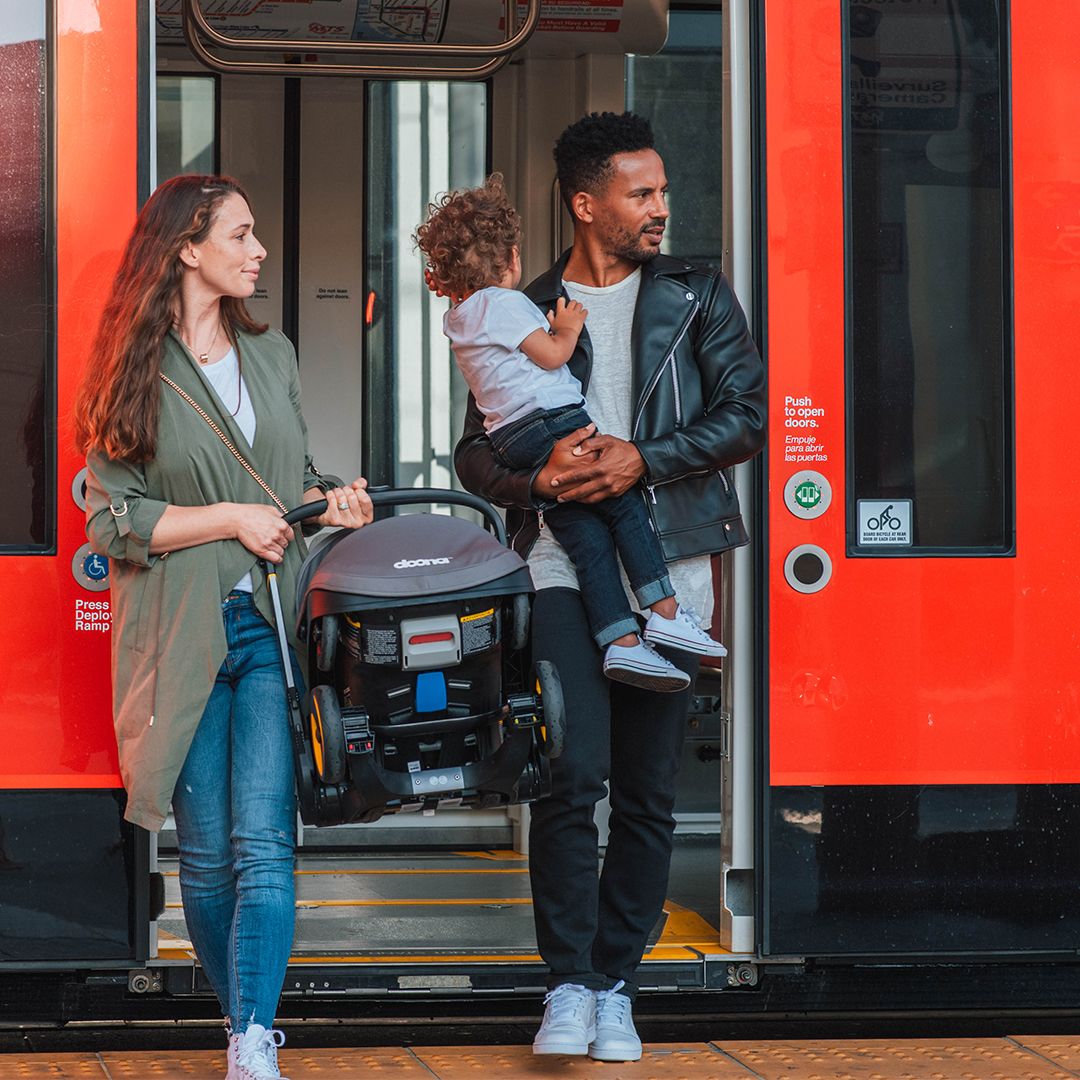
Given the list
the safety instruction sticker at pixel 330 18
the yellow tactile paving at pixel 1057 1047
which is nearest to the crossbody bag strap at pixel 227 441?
the yellow tactile paving at pixel 1057 1047

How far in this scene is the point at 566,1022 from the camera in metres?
3.35

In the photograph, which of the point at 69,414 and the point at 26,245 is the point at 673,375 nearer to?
the point at 69,414

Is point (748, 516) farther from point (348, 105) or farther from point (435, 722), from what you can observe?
point (348, 105)

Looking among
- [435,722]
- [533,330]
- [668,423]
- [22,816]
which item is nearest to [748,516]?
[668,423]

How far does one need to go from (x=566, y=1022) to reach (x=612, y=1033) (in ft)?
0.53

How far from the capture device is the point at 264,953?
315cm

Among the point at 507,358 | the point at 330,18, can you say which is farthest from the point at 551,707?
the point at 330,18

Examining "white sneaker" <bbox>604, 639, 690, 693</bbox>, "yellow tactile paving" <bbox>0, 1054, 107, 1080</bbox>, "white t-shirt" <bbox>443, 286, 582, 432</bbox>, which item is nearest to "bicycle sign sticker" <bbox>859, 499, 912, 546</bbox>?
"white sneaker" <bbox>604, 639, 690, 693</bbox>

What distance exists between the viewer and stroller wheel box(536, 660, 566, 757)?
3.13m

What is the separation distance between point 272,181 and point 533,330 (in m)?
2.71

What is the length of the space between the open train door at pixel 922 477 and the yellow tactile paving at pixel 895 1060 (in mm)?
213

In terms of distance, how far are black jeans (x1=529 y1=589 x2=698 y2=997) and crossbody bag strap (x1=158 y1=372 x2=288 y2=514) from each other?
598 mm

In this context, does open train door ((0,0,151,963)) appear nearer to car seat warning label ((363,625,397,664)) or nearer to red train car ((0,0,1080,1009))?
red train car ((0,0,1080,1009))

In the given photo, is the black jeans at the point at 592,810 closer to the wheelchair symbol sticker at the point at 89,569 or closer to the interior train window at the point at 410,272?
the wheelchair symbol sticker at the point at 89,569
